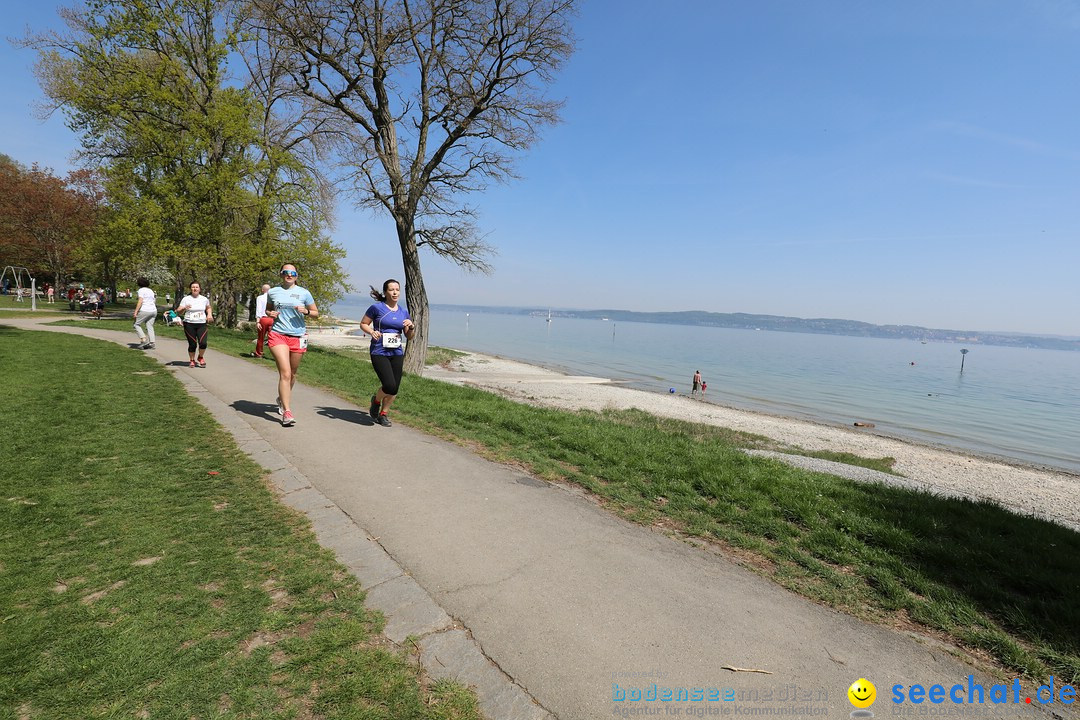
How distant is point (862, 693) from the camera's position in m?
2.45

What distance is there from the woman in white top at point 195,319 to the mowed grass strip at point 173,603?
6178 mm

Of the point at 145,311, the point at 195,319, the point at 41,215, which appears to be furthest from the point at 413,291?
the point at 41,215

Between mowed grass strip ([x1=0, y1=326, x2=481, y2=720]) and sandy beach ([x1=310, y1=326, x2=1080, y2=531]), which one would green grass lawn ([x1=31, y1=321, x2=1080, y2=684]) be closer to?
mowed grass strip ([x1=0, y1=326, x2=481, y2=720])

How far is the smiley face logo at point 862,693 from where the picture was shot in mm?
2385

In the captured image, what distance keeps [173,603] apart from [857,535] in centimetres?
506

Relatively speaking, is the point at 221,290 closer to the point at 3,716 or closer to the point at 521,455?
the point at 521,455

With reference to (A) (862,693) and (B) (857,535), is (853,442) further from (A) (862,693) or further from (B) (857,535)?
(A) (862,693)

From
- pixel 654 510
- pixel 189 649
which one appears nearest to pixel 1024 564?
pixel 654 510

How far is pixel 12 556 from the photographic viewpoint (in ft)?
10.0

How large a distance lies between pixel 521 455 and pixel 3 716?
4862 mm

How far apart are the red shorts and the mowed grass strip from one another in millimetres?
2076

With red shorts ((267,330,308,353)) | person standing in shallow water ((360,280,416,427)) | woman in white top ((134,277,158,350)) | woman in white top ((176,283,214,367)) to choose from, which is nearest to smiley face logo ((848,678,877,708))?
person standing in shallow water ((360,280,416,427))

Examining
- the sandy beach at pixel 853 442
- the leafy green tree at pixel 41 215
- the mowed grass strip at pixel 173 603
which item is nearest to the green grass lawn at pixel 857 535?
the mowed grass strip at pixel 173 603

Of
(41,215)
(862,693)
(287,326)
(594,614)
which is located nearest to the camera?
(862,693)
